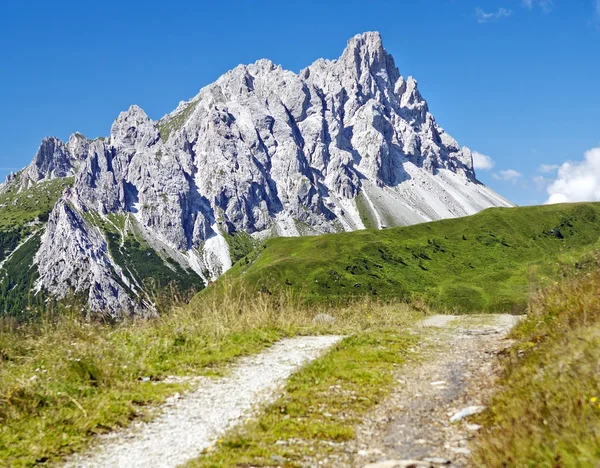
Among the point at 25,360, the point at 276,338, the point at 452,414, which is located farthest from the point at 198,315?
the point at 452,414

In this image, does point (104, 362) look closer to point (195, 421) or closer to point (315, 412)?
point (195, 421)

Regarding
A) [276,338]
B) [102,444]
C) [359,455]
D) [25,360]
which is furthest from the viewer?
[276,338]

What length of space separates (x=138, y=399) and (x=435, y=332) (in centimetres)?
1413

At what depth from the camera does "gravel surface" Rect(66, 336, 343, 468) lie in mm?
7512

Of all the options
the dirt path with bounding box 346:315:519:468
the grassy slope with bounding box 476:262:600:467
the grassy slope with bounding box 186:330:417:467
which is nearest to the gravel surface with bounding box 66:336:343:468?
the grassy slope with bounding box 186:330:417:467

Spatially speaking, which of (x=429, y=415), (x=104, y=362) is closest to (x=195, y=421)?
(x=104, y=362)

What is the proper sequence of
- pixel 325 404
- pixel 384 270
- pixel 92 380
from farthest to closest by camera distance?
pixel 384 270
pixel 92 380
pixel 325 404

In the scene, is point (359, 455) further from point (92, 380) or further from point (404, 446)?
point (92, 380)

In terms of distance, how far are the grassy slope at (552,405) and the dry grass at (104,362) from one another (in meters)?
6.85

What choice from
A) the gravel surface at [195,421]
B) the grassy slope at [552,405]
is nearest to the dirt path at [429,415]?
the grassy slope at [552,405]

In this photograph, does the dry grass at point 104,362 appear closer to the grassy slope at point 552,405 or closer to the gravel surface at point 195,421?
the gravel surface at point 195,421

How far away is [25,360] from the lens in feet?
41.5

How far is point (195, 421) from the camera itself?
358 inches

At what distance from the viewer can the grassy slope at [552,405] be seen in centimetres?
546
